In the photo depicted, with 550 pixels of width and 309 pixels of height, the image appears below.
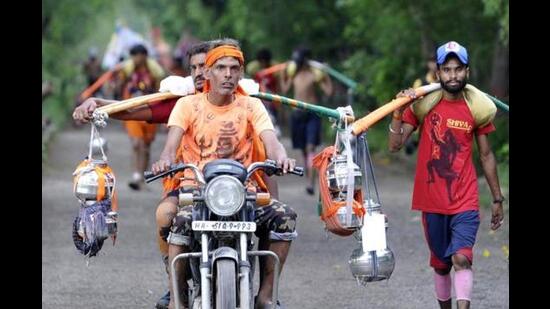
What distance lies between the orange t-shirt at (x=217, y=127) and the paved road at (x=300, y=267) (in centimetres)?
243

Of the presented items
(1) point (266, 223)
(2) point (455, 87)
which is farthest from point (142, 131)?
(1) point (266, 223)

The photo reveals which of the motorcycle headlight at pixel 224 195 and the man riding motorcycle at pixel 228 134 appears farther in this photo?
the man riding motorcycle at pixel 228 134

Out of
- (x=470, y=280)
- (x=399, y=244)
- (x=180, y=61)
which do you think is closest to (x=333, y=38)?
(x=180, y=61)

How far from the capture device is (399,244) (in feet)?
48.1

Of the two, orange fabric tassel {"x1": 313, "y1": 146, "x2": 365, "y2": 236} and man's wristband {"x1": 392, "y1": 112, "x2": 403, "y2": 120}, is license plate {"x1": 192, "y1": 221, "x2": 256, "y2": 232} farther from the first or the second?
man's wristband {"x1": 392, "y1": 112, "x2": 403, "y2": 120}

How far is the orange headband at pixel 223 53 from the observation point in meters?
8.67

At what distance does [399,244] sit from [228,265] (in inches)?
280

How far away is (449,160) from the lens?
9.28m

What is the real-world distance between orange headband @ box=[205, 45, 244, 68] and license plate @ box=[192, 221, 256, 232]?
1.29 metres

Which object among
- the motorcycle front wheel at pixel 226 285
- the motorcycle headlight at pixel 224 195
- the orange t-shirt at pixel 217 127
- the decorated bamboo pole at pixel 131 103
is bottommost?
the motorcycle front wheel at pixel 226 285

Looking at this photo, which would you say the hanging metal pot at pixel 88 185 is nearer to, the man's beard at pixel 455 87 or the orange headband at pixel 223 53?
the orange headband at pixel 223 53

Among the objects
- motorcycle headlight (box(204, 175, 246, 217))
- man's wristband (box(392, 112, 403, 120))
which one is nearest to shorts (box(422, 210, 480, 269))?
man's wristband (box(392, 112, 403, 120))

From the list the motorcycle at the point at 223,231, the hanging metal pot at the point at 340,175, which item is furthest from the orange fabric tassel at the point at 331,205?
the motorcycle at the point at 223,231
